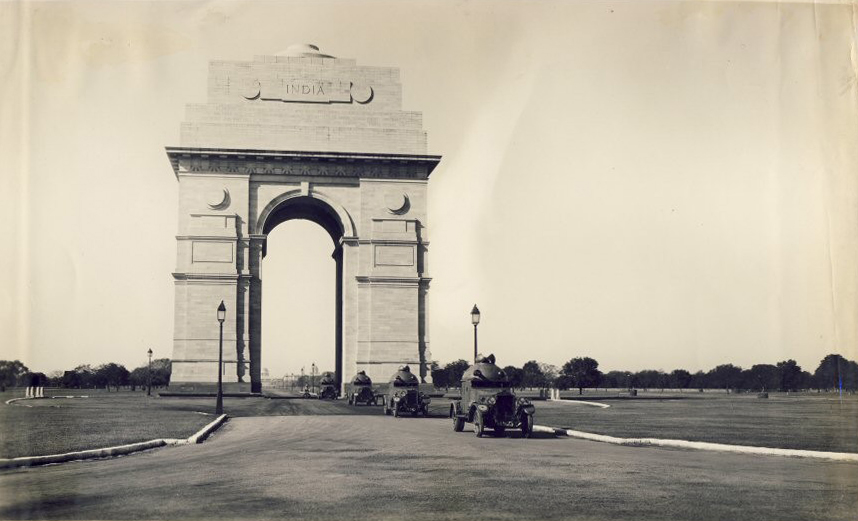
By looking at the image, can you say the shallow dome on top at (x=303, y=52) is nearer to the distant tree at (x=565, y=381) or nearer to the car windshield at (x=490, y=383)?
the car windshield at (x=490, y=383)

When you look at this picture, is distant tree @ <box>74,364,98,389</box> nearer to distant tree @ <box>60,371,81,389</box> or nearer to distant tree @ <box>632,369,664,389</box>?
distant tree @ <box>60,371,81,389</box>

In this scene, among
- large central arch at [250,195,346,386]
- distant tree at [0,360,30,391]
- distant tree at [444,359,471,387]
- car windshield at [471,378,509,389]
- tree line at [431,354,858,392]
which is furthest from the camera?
distant tree at [444,359,471,387]

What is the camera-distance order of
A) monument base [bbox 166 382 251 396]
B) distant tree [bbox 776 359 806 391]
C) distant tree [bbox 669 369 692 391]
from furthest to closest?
1. distant tree [bbox 669 369 692 391]
2. distant tree [bbox 776 359 806 391]
3. monument base [bbox 166 382 251 396]

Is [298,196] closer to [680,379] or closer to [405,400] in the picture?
[405,400]

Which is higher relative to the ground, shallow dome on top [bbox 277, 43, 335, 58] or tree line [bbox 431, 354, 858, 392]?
shallow dome on top [bbox 277, 43, 335, 58]

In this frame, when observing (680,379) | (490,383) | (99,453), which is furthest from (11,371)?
(680,379)

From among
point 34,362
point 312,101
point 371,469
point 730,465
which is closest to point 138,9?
point 34,362

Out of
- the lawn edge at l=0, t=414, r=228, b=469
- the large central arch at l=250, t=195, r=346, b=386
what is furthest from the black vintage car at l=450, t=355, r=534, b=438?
the large central arch at l=250, t=195, r=346, b=386
